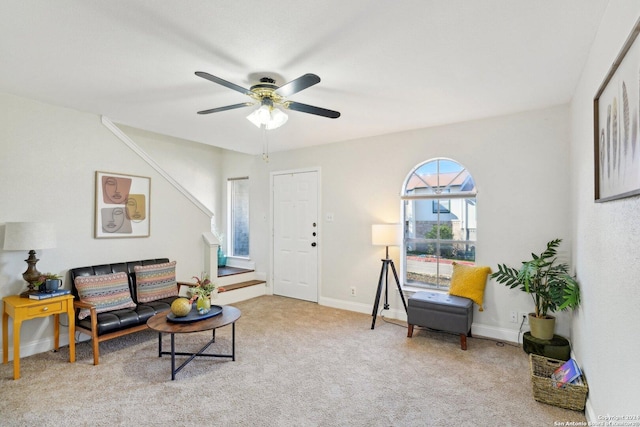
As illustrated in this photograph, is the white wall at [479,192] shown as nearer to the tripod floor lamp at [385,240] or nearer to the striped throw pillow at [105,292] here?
the tripod floor lamp at [385,240]

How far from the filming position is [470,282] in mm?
3615

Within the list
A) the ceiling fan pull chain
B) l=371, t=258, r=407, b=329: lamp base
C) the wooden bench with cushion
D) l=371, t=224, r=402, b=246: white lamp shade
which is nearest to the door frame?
the ceiling fan pull chain

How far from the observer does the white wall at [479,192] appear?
3357 millimetres

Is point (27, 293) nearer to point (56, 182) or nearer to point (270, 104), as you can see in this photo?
point (56, 182)

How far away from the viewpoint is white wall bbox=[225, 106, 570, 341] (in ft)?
11.0

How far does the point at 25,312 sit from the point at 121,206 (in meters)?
1.46

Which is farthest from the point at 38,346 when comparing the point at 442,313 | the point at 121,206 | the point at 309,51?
the point at 442,313

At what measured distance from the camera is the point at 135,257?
4004mm

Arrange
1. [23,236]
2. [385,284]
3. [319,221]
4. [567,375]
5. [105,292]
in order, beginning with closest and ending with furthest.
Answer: [567,375] → [23,236] → [105,292] → [385,284] → [319,221]

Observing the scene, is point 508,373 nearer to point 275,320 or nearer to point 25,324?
point 275,320

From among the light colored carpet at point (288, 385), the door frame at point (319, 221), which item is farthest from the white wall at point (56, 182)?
the door frame at point (319, 221)

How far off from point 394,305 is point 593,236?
254cm

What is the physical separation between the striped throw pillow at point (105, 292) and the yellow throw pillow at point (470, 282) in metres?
3.54

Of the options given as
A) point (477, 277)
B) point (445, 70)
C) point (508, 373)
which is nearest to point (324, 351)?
point (508, 373)
